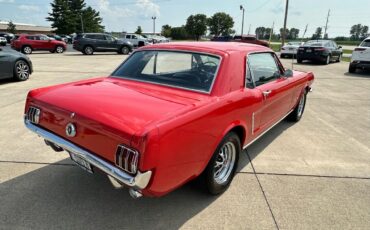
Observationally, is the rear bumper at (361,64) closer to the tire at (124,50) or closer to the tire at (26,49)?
the tire at (124,50)

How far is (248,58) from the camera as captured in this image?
3713 millimetres

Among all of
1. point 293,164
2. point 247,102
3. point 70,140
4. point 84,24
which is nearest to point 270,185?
point 293,164

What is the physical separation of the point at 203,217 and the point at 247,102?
1.33 m

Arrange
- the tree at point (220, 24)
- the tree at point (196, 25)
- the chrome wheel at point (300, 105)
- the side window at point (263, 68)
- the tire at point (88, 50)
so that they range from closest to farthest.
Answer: the side window at point (263, 68), the chrome wheel at point (300, 105), the tire at point (88, 50), the tree at point (196, 25), the tree at point (220, 24)

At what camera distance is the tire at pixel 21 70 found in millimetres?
9498

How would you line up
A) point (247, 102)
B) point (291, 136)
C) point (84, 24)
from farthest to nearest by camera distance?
point (84, 24) → point (291, 136) → point (247, 102)

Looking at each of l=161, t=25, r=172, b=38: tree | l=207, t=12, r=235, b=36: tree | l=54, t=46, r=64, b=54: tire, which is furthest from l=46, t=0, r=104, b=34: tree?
l=54, t=46, r=64, b=54: tire

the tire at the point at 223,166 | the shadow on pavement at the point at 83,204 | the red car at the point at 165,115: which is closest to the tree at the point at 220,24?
the red car at the point at 165,115

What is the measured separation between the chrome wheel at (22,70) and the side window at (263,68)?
8140 millimetres

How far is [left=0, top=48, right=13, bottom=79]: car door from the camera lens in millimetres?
8992

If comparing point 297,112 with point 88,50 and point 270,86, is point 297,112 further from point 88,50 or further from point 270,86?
point 88,50

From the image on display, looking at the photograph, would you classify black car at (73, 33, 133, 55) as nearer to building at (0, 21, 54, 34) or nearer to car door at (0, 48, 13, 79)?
car door at (0, 48, 13, 79)

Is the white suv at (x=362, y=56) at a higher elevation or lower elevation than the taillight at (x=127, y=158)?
higher

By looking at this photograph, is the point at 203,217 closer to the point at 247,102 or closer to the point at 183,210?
the point at 183,210
